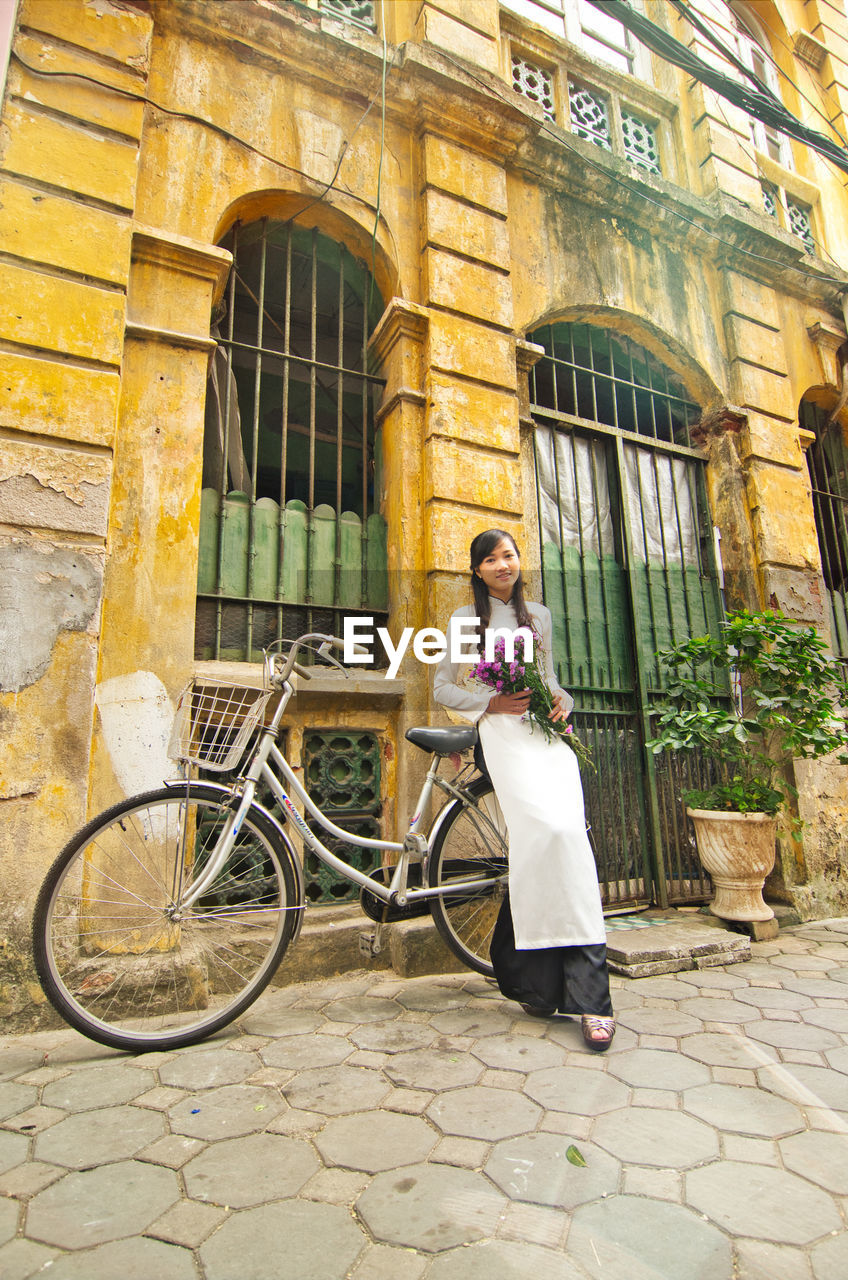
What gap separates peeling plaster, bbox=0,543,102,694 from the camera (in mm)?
2674

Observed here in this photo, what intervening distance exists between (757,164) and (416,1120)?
7.78 metres

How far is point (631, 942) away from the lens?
3463 millimetres

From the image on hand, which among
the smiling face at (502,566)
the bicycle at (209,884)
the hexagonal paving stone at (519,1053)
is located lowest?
the hexagonal paving stone at (519,1053)

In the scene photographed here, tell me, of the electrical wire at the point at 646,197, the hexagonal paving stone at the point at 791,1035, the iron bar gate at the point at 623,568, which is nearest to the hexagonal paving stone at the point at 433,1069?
the hexagonal paving stone at the point at 791,1035

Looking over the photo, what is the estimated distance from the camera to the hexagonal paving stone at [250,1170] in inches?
58.4

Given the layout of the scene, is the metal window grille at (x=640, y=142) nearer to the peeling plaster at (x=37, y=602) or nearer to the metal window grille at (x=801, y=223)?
the metal window grille at (x=801, y=223)

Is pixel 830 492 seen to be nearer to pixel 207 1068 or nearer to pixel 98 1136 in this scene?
pixel 207 1068

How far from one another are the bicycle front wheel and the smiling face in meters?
1.42

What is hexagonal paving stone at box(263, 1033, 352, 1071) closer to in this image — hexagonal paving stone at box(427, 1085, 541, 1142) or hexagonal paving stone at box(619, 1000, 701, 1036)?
hexagonal paving stone at box(427, 1085, 541, 1142)

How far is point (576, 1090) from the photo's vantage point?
1.98 metres

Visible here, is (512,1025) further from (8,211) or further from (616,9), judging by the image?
(616,9)

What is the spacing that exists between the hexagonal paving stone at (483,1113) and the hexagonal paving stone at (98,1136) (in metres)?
0.73

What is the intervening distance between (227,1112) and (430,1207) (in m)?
0.68

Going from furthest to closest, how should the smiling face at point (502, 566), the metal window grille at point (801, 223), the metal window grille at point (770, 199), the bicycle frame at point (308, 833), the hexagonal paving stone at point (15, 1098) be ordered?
the metal window grille at point (801, 223), the metal window grille at point (770, 199), the smiling face at point (502, 566), the bicycle frame at point (308, 833), the hexagonal paving stone at point (15, 1098)
